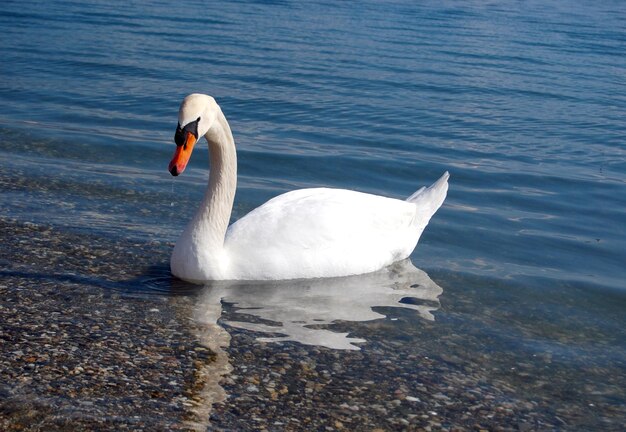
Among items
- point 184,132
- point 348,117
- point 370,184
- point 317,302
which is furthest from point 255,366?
point 348,117

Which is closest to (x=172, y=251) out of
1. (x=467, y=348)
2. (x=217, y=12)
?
(x=467, y=348)

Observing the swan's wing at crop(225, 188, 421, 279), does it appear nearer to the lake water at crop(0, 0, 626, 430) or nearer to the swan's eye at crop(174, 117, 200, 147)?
the lake water at crop(0, 0, 626, 430)

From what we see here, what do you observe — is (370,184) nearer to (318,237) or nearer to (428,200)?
(428,200)

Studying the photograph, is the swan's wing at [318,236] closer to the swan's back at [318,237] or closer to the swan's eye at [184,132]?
the swan's back at [318,237]

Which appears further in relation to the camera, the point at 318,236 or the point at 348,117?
the point at 348,117

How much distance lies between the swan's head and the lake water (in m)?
1.05

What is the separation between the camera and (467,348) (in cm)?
661

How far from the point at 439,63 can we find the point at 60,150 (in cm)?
1020

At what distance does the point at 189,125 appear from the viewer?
22.4 ft

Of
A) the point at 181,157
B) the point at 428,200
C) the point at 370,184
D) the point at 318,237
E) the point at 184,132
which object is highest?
the point at 184,132

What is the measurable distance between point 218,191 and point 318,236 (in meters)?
0.85

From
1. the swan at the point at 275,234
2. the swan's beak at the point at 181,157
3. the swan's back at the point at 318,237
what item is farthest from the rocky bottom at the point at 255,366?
the swan's beak at the point at 181,157

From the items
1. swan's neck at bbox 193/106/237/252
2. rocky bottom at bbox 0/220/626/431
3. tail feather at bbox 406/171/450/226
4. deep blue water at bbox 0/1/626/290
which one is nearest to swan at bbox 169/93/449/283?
swan's neck at bbox 193/106/237/252

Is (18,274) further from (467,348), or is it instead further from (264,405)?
(467,348)
